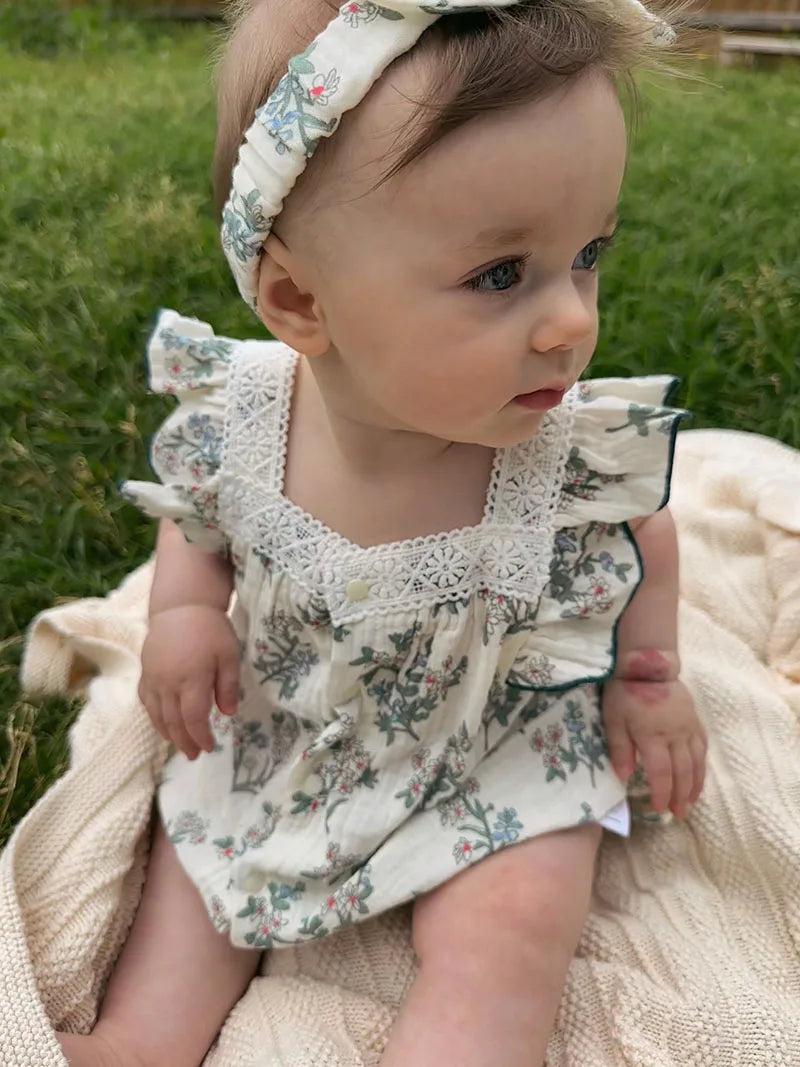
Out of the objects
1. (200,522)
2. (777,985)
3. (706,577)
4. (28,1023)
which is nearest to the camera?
(28,1023)

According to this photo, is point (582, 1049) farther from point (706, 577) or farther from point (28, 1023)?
point (706, 577)

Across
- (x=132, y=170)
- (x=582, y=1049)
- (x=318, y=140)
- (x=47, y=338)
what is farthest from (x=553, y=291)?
(x=132, y=170)

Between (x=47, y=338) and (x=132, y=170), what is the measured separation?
95cm

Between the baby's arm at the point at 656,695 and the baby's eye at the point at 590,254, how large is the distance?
1.21 ft

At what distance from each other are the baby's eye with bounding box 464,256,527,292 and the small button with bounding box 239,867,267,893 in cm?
76

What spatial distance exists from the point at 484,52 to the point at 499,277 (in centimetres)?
20

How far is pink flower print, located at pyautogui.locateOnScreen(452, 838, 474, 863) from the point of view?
129 cm

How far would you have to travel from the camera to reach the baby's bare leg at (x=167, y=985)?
1246 millimetres

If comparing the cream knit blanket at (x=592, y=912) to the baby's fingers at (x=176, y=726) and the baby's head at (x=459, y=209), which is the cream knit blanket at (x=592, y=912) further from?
the baby's head at (x=459, y=209)

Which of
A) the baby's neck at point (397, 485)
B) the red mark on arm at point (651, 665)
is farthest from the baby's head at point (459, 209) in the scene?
the red mark on arm at point (651, 665)

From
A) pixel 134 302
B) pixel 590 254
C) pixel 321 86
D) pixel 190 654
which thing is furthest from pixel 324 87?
pixel 134 302

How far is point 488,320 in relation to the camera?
105 centimetres

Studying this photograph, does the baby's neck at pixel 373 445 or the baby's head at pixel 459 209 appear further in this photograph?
the baby's neck at pixel 373 445

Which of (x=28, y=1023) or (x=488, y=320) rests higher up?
(x=488, y=320)
